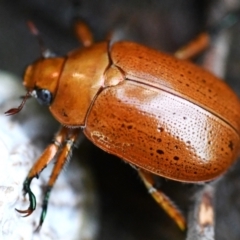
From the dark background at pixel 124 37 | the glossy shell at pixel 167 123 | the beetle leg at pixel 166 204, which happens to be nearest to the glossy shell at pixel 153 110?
the glossy shell at pixel 167 123

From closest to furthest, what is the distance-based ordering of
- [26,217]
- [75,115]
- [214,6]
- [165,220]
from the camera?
[26,217], [75,115], [165,220], [214,6]

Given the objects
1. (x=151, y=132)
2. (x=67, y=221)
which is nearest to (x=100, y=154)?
(x=67, y=221)

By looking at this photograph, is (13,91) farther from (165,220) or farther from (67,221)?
(165,220)

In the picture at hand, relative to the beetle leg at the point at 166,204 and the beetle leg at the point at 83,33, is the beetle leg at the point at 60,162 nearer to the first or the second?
the beetle leg at the point at 166,204

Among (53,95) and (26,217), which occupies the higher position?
(53,95)

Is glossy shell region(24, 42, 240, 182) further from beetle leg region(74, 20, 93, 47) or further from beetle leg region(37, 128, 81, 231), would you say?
beetle leg region(74, 20, 93, 47)

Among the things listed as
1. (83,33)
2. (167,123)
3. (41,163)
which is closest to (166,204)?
(167,123)

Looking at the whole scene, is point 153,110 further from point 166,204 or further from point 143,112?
point 166,204
